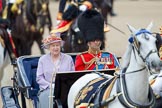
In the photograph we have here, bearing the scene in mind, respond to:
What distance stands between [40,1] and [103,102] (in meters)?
7.15

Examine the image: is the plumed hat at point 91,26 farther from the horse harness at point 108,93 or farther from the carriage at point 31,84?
the horse harness at point 108,93

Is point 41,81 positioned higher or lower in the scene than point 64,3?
lower

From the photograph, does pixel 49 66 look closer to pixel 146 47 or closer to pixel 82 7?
pixel 146 47

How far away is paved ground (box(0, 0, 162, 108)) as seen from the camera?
13834mm

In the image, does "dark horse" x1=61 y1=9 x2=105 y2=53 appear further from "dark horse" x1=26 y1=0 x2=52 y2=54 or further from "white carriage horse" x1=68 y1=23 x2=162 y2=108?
"white carriage horse" x1=68 y1=23 x2=162 y2=108

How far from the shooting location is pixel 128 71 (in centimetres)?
489

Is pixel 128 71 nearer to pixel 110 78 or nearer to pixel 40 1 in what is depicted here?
pixel 110 78

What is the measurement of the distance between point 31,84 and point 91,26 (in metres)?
0.91

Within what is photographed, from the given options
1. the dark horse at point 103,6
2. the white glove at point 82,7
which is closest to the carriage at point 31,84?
the white glove at point 82,7

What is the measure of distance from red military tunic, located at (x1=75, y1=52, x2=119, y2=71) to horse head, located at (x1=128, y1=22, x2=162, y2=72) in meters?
1.12

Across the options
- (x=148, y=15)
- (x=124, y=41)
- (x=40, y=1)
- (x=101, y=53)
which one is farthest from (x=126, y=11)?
(x=101, y=53)

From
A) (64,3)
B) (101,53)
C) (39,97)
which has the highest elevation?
(64,3)

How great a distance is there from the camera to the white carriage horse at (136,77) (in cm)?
461

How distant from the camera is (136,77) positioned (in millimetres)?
4832
